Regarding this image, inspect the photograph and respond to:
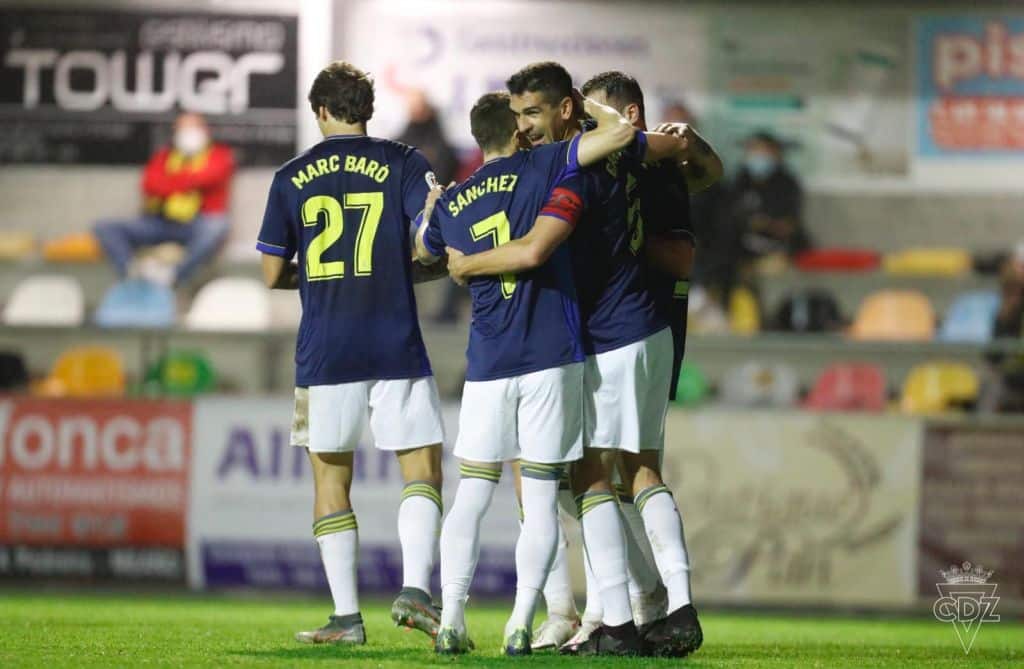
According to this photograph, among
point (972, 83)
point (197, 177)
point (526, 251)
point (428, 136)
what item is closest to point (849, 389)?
point (972, 83)

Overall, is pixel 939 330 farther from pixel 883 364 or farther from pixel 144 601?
pixel 144 601

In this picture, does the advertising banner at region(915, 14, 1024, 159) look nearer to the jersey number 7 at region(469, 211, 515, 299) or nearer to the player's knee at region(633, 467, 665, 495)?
the player's knee at region(633, 467, 665, 495)

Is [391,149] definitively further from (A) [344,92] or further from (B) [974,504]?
(B) [974,504]

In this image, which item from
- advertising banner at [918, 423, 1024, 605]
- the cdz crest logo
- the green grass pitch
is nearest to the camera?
the green grass pitch

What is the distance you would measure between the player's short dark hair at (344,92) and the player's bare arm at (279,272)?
0.62 metres

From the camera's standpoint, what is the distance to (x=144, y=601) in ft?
35.4

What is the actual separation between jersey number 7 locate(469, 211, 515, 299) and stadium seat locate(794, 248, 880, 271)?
902cm

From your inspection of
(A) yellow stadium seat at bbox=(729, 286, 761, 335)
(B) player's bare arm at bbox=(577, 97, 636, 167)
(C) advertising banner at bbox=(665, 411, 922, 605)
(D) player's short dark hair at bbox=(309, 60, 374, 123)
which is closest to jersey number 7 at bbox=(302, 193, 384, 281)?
(D) player's short dark hair at bbox=(309, 60, 374, 123)

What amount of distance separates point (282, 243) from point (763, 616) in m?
5.96

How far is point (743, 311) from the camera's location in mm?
14117

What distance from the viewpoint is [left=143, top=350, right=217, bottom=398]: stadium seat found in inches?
548

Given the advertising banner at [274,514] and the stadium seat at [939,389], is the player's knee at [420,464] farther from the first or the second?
the stadium seat at [939,389]

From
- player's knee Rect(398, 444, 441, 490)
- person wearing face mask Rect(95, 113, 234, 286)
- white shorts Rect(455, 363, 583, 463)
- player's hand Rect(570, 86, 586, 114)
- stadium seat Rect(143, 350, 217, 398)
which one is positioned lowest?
player's knee Rect(398, 444, 441, 490)

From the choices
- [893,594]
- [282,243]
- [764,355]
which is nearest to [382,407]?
[282,243]
